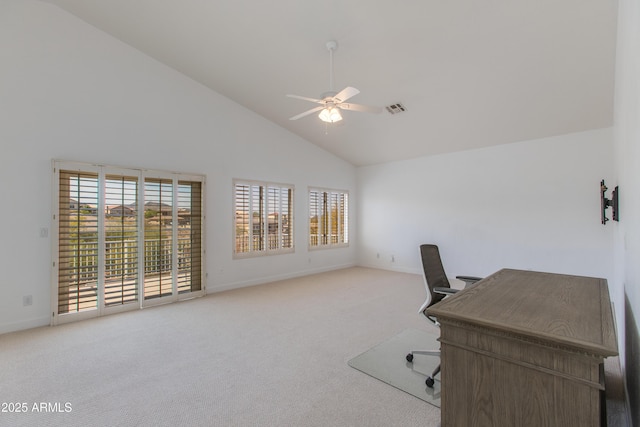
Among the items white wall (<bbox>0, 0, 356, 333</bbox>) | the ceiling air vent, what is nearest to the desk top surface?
the ceiling air vent

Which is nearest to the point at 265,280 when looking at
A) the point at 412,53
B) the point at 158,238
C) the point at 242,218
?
the point at 242,218

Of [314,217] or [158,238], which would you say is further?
[314,217]

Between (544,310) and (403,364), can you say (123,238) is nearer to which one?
(403,364)

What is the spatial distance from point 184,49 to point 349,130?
3077 millimetres

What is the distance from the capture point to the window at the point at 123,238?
3.76 meters

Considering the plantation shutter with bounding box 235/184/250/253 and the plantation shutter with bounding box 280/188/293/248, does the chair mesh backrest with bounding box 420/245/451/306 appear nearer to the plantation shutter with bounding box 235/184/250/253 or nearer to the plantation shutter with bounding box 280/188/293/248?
the plantation shutter with bounding box 235/184/250/253

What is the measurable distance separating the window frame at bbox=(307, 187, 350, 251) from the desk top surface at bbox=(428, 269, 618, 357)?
15.8ft

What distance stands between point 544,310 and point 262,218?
194 inches

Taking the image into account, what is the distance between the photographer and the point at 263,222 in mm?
5836

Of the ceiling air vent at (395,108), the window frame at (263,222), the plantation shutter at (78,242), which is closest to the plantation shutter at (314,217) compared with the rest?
the window frame at (263,222)

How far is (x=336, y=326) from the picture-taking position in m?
3.60

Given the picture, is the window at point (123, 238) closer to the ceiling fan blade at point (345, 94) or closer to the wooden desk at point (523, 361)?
the ceiling fan blade at point (345, 94)

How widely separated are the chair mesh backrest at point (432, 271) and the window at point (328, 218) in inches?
161

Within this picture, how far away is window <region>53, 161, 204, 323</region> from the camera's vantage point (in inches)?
148
